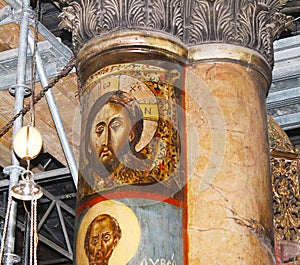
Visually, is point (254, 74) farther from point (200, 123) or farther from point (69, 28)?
point (69, 28)

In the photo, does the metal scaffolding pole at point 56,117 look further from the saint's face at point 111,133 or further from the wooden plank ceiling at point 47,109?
the saint's face at point 111,133

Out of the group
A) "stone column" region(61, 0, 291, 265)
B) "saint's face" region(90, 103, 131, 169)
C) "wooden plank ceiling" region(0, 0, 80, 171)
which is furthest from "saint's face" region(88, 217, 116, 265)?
"wooden plank ceiling" region(0, 0, 80, 171)

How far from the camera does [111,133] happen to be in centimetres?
644

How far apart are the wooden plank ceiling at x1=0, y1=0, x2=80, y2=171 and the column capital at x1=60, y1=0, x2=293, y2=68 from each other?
5.36 ft

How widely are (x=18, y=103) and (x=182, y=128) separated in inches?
68.9

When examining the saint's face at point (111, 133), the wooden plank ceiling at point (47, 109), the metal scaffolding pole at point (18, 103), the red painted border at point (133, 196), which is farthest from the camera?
the wooden plank ceiling at point (47, 109)

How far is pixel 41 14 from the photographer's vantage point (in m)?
10.4

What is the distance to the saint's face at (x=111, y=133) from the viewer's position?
20.9 feet

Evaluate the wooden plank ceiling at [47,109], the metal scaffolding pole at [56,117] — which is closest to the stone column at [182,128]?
the metal scaffolding pole at [56,117]

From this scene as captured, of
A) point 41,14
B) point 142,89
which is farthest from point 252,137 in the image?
point 41,14

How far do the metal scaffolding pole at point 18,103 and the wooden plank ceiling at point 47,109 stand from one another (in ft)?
1.31

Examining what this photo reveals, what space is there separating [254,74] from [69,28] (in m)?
1.66

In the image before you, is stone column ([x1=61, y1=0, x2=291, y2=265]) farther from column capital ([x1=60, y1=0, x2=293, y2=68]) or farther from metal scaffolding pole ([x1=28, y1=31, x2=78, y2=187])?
metal scaffolding pole ([x1=28, y1=31, x2=78, y2=187])

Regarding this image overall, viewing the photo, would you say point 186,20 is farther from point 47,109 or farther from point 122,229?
point 47,109
